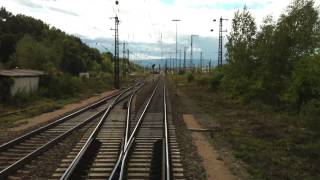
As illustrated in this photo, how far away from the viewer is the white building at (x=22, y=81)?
118ft

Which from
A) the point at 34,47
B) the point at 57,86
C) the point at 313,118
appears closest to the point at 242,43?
the point at 57,86

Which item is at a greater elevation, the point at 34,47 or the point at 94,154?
the point at 34,47

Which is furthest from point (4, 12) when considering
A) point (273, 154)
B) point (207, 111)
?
point (273, 154)

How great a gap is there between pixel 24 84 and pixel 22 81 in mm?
689

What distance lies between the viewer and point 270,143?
18703 mm

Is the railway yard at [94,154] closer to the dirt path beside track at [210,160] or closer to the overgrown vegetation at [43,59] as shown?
the dirt path beside track at [210,160]

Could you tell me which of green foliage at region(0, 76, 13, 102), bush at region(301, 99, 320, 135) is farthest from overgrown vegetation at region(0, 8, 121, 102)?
bush at region(301, 99, 320, 135)

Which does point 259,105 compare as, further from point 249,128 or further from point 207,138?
point 207,138

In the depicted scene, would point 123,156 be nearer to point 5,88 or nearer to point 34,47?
point 5,88


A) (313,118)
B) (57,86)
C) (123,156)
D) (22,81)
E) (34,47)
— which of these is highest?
(34,47)

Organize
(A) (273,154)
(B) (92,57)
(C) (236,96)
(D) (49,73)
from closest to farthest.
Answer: (A) (273,154) < (C) (236,96) < (D) (49,73) < (B) (92,57)

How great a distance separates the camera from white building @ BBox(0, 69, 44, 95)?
3584cm

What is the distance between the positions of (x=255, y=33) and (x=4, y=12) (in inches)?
2742

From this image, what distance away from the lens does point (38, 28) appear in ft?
328
